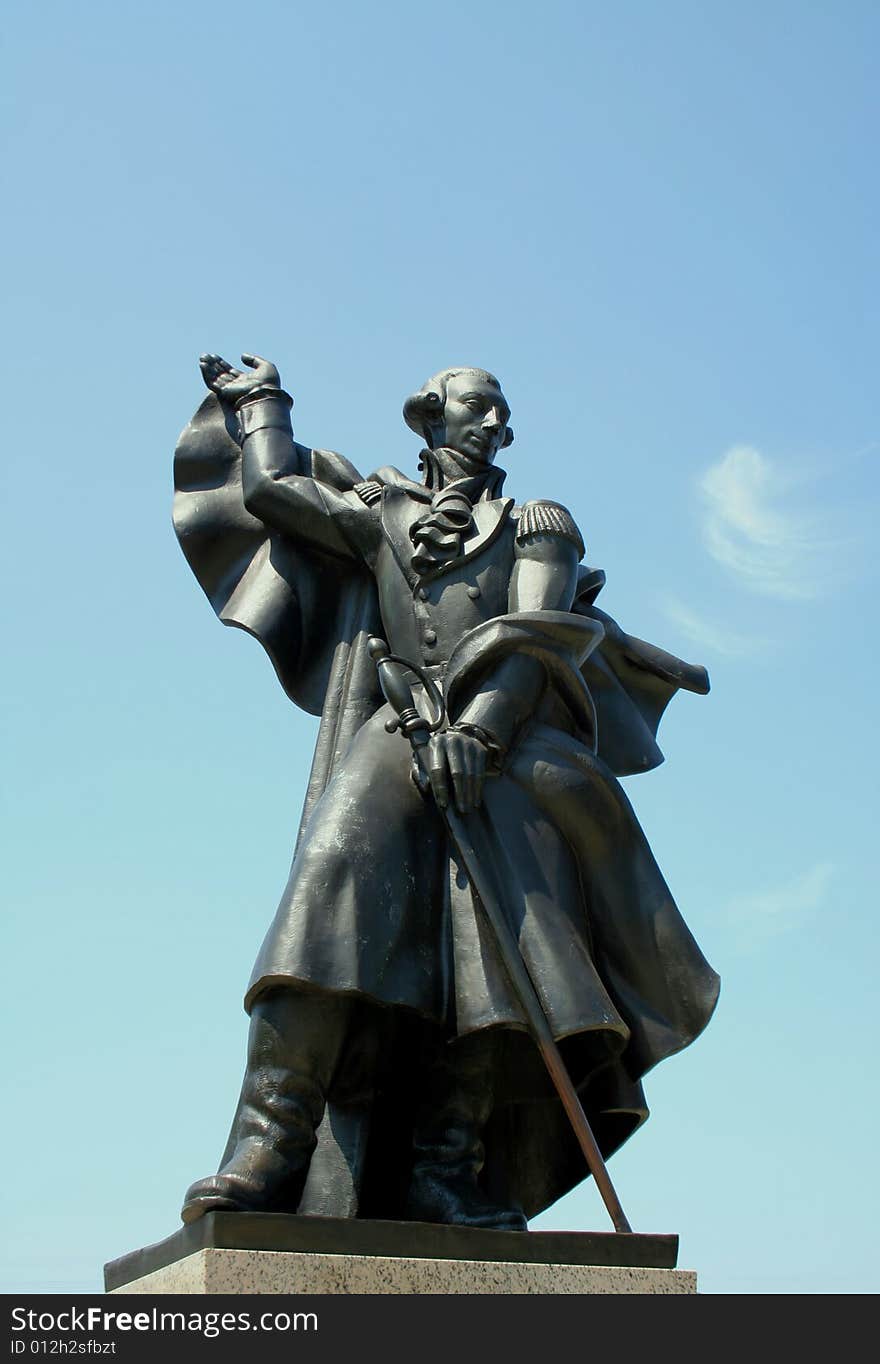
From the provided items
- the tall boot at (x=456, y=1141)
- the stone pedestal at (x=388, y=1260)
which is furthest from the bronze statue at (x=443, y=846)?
the stone pedestal at (x=388, y=1260)

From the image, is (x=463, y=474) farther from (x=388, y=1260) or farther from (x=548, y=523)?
(x=388, y=1260)

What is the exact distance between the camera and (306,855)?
5.68 m

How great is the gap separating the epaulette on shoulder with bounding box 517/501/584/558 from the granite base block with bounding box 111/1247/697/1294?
271cm

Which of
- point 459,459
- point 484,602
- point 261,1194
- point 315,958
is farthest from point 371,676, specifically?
point 261,1194

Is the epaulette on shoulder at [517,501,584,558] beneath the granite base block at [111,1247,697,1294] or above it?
above

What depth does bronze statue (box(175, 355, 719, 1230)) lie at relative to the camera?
548cm

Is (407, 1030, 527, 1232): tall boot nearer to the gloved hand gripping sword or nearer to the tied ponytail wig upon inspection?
the gloved hand gripping sword

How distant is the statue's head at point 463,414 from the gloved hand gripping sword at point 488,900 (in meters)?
1.13

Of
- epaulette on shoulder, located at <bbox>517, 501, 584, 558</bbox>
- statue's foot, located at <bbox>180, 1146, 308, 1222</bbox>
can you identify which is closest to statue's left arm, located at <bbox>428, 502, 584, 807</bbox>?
epaulette on shoulder, located at <bbox>517, 501, 584, 558</bbox>

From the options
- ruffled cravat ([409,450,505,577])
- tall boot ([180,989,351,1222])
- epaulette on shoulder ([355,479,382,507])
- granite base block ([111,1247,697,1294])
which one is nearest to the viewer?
granite base block ([111,1247,697,1294])

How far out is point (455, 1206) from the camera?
215 inches

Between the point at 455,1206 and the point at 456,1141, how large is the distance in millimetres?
242
